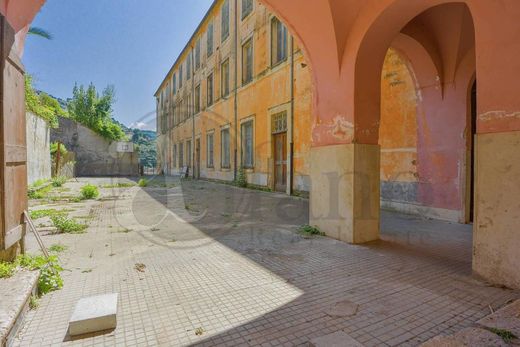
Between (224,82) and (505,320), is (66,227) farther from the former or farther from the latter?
(224,82)

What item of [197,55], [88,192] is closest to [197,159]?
[197,55]

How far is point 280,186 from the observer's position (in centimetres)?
1083

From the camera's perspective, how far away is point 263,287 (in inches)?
110

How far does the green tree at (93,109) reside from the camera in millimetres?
31922

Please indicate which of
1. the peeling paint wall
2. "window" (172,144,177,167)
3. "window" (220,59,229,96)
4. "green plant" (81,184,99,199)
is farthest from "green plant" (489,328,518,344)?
"window" (172,144,177,167)

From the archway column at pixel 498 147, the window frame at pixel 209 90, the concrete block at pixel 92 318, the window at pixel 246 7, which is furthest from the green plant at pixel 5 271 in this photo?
the window frame at pixel 209 90

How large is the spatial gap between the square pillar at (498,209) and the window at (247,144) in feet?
33.0

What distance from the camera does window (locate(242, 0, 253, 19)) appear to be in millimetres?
12352

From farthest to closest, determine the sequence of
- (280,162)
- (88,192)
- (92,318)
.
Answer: (280,162)
(88,192)
(92,318)

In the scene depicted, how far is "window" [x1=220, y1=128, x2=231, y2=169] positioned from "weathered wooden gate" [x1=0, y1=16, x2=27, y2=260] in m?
12.0

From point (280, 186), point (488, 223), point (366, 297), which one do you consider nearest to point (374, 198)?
point (488, 223)

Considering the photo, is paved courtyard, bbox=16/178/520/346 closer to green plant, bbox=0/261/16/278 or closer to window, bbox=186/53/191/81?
green plant, bbox=0/261/16/278

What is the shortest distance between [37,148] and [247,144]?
848 cm

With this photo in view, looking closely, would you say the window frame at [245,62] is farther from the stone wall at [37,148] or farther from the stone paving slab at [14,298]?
the stone paving slab at [14,298]
